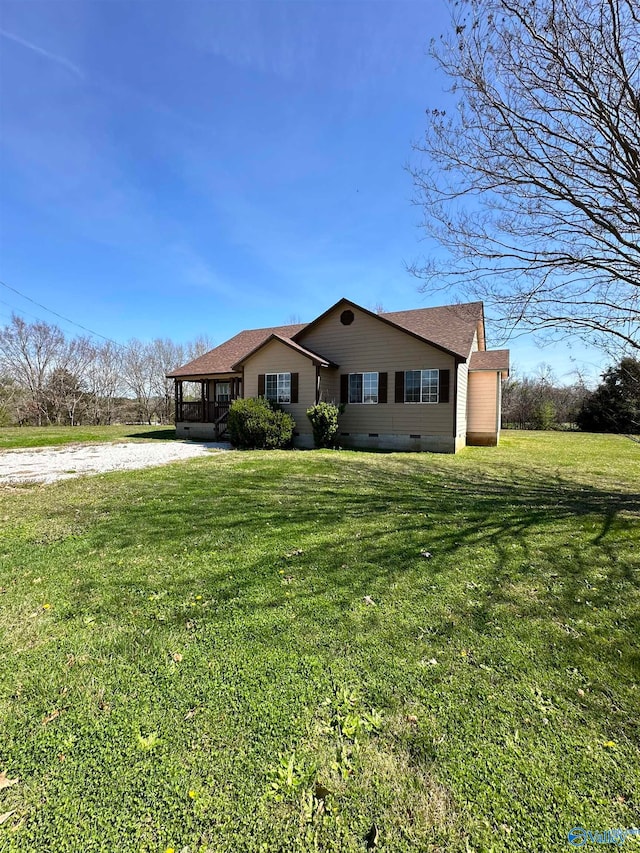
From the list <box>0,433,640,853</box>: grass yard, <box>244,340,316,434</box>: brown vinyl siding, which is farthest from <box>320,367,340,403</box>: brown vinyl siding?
<box>0,433,640,853</box>: grass yard

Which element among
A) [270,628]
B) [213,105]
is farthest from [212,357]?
[270,628]

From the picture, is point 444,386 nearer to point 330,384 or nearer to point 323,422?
point 330,384

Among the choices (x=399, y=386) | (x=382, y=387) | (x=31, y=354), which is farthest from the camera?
(x=31, y=354)

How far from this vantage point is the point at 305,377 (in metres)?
14.7

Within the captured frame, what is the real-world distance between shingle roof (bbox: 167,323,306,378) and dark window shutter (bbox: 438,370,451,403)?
8.31 meters

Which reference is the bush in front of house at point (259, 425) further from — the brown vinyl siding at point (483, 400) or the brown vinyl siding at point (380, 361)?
the brown vinyl siding at point (483, 400)

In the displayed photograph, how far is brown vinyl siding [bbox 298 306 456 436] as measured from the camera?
13.7 meters

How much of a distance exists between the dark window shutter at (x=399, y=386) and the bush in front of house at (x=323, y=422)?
2418 mm

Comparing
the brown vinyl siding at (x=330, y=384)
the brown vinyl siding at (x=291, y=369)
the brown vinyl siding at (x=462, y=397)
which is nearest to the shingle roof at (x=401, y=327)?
the brown vinyl siding at (x=291, y=369)

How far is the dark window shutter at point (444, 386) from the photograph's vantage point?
44.1ft

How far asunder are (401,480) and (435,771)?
6.73 meters

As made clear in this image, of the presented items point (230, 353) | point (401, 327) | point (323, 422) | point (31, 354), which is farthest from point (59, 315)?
point (401, 327)

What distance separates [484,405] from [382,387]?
5.14 meters

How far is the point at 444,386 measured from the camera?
44.3ft
